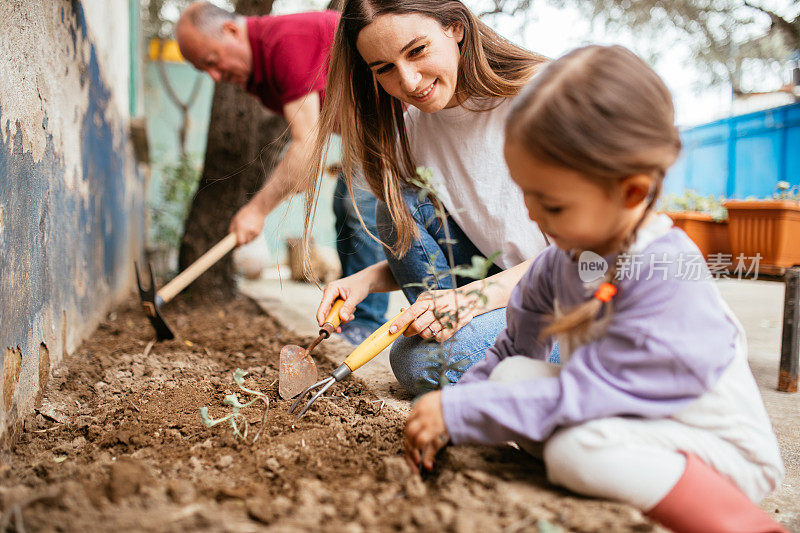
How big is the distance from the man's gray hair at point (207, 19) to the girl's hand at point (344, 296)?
1.85m

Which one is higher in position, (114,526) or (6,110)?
(6,110)

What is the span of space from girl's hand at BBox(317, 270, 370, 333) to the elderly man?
86 centimetres

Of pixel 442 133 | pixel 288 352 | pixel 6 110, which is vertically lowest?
pixel 288 352

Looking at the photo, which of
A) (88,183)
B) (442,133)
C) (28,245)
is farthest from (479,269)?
(88,183)

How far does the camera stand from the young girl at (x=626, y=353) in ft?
3.34

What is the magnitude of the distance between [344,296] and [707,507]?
3.98 ft

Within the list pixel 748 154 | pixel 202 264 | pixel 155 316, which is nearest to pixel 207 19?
pixel 202 264

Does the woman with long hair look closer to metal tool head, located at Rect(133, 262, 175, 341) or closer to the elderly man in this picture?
the elderly man

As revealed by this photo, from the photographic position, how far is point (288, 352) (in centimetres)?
191

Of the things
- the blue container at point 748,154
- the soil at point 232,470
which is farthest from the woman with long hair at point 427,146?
the blue container at point 748,154

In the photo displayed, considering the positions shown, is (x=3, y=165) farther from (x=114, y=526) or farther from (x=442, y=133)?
(x=442, y=133)

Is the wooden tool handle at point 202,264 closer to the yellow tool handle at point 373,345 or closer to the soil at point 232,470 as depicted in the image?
the soil at point 232,470

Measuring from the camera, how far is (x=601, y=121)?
1005mm

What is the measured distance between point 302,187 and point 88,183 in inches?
49.7
